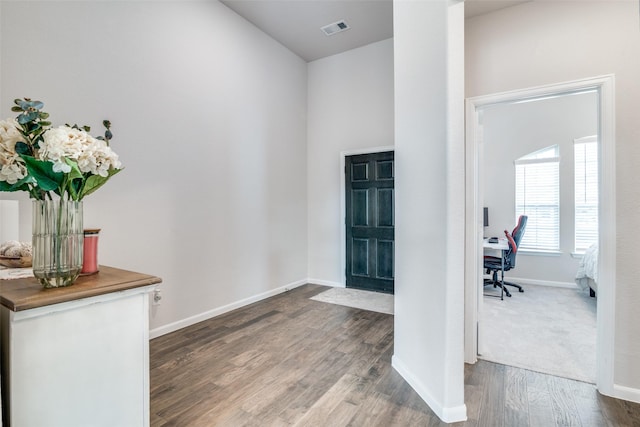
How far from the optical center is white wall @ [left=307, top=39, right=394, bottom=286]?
4586mm

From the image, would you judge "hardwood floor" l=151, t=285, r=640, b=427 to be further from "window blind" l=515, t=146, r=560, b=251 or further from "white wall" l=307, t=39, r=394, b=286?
"window blind" l=515, t=146, r=560, b=251

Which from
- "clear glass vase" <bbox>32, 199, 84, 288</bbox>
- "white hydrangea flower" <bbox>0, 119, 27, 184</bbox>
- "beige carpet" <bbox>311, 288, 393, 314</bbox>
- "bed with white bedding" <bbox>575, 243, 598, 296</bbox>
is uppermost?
"white hydrangea flower" <bbox>0, 119, 27, 184</bbox>

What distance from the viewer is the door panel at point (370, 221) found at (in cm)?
453

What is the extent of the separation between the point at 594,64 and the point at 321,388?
3.06 metres

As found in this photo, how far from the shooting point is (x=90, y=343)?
116 cm

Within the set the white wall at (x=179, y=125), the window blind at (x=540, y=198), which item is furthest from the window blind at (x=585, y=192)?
the white wall at (x=179, y=125)

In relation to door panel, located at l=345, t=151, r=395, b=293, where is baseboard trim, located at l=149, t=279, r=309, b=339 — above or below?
below

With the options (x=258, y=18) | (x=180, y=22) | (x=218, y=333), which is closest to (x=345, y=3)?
(x=258, y=18)

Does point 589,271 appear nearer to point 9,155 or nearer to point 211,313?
point 211,313

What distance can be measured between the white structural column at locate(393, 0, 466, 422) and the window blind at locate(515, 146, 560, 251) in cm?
403

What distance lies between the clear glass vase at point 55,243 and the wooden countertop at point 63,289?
49 mm

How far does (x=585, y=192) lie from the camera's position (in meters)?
4.79

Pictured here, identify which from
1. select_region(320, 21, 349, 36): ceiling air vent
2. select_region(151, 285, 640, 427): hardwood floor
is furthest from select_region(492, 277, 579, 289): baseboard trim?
select_region(320, 21, 349, 36): ceiling air vent

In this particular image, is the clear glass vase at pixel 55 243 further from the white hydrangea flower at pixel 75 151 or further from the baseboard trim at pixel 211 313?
the baseboard trim at pixel 211 313
